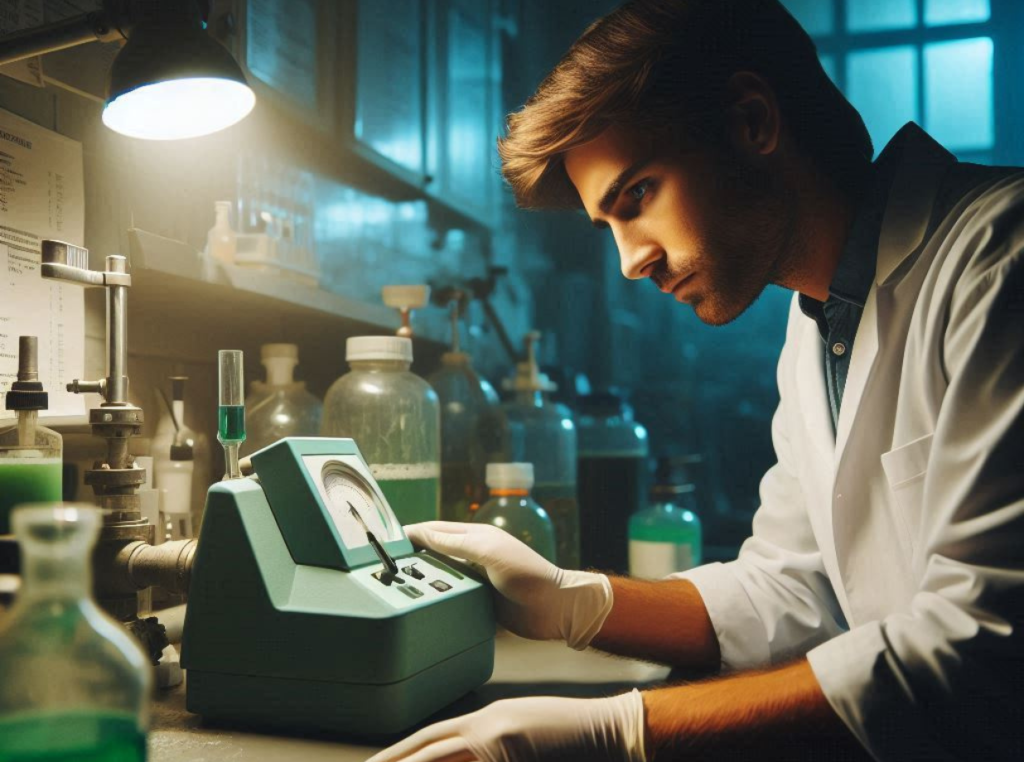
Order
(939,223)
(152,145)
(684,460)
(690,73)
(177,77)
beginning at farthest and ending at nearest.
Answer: (684,460)
(152,145)
(690,73)
(939,223)
(177,77)

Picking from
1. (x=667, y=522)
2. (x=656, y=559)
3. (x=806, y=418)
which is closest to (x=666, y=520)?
(x=667, y=522)

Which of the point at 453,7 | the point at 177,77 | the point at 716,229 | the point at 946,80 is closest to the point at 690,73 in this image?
the point at 716,229

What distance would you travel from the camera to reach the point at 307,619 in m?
0.87

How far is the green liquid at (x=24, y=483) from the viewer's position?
103cm

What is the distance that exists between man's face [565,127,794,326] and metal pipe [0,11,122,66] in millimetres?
672

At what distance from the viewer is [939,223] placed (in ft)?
3.60

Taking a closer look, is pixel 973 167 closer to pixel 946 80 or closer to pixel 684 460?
pixel 684 460

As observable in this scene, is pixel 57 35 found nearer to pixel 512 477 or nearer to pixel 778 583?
pixel 512 477

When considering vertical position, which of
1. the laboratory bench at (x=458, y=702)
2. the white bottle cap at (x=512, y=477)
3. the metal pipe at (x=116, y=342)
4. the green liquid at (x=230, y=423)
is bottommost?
the laboratory bench at (x=458, y=702)

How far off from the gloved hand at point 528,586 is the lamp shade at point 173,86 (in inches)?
26.8

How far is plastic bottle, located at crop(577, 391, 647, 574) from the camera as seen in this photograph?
225 centimetres

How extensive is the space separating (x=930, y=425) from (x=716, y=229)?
418mm

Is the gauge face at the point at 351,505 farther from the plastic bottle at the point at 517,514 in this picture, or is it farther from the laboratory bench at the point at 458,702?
the plastic bottle at the point at 517,514

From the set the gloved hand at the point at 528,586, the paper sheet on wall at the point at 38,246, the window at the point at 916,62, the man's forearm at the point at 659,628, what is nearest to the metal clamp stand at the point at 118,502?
the paper sheet on wall at the point at 38,246
